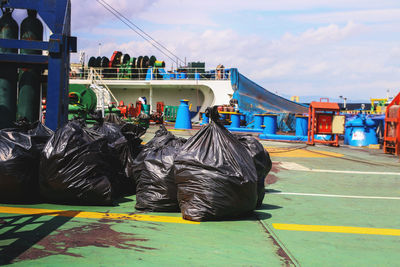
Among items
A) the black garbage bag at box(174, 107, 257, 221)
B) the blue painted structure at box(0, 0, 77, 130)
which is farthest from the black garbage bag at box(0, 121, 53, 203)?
the black garbage bag at box(174, 107, 257, 221)

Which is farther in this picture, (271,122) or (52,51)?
(271,122)

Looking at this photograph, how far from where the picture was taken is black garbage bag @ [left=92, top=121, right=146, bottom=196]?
16.3 ft

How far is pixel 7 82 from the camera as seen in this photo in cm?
621

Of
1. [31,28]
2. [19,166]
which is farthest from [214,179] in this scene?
[31,28]

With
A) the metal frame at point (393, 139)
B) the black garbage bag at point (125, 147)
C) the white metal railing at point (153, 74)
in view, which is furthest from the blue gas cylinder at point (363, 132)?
the black garbage bag at point (125, 147)

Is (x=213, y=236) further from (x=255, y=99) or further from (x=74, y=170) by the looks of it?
(x=255, y=99)

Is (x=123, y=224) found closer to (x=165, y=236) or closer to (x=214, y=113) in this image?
(x=165, y=236)

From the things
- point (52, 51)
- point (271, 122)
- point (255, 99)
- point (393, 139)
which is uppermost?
point (255, 99)

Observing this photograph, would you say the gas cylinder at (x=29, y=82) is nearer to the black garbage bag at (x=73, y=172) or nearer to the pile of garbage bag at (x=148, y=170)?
the pile of garbage bag at (x=148, y=170)

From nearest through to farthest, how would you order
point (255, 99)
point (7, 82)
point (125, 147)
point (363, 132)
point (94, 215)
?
point (94, 215)
point (125, 147)
point (7, 82)
point (363, 132)
point (255, 99)

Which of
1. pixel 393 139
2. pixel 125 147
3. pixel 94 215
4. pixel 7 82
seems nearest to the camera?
pixel 94 215

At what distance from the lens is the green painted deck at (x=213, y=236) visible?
8.60ft

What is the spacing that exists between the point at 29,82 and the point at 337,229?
5.21 metres

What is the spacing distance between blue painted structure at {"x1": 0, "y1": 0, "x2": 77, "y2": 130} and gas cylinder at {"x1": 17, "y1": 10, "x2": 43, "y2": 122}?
0.26 meters
